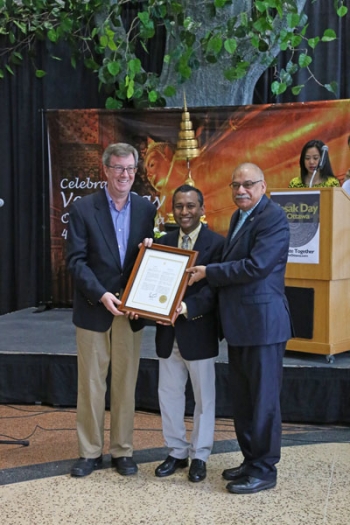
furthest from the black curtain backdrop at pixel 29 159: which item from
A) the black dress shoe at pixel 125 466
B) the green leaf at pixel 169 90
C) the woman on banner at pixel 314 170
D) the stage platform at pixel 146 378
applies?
the black dress shoe at pixel 125 466

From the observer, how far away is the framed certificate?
9.74 feet

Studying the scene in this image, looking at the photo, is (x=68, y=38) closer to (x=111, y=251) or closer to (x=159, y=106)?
(x=159, y=106)

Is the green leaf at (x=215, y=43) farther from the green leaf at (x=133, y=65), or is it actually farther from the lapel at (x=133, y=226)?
the lapel at (x=133, y=226)

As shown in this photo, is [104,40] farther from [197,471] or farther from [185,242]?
[197,471]

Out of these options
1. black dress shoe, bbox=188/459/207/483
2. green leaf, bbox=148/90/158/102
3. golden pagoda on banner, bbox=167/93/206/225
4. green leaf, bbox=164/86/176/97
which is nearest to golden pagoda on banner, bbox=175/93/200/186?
golden pagoda on banner, bbox=167/93/206/225

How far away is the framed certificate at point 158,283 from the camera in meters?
2.97

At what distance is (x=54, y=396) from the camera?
4.41m

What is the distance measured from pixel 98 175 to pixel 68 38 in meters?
1.23

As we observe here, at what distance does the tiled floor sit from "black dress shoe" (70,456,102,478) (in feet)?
0.10

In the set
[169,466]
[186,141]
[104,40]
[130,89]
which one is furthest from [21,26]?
[169,466]

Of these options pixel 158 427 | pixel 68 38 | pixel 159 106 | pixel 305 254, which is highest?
pixel 68 38

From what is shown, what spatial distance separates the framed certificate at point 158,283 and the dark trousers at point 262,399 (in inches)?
14.6

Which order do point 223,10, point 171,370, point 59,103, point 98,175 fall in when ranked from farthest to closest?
1. point 59,103
2. point 98,175
3. point 223,10
4. point 171,370

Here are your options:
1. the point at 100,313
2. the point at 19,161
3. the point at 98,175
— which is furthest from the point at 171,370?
the point at 19,161
